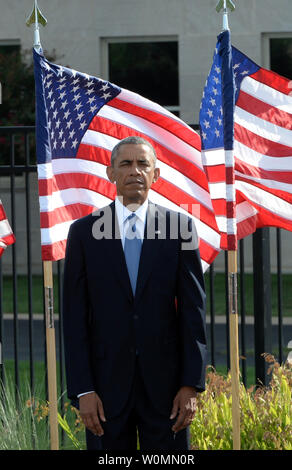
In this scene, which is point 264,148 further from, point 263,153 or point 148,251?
point 148,251

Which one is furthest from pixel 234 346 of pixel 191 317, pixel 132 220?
pixel 132 220

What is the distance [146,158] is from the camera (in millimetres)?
4336

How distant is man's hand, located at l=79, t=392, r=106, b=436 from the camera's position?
13.9 ft

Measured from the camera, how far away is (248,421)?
560 cm

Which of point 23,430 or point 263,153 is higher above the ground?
point 263,153

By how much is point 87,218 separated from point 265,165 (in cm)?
198

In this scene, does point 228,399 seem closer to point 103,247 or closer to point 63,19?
point 103,247

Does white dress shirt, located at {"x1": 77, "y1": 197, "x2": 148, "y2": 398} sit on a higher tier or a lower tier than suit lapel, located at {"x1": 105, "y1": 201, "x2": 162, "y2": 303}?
higher

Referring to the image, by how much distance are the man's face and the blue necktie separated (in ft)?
0.31

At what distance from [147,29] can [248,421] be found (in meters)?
13.0

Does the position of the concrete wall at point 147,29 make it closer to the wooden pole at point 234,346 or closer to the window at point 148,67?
the window at point 148,67

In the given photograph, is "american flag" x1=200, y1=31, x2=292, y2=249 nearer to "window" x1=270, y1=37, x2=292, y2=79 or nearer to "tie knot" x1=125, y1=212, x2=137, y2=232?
"tie knot" x1=125, y1=212, x2=137, y2=232

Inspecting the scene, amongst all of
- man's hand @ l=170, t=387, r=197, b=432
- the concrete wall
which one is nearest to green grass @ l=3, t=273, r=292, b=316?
the concrete wall
